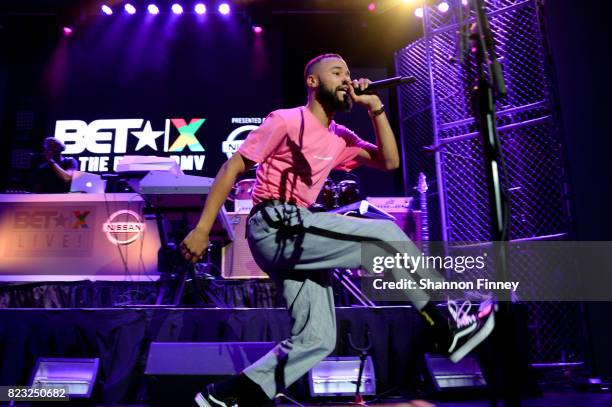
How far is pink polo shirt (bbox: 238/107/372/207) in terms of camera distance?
2670 millimetres

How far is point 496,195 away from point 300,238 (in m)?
1.03

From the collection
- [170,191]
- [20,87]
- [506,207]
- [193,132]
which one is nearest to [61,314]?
[170,191]

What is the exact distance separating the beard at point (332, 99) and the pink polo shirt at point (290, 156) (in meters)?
0.14

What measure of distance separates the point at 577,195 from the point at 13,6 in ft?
40.2

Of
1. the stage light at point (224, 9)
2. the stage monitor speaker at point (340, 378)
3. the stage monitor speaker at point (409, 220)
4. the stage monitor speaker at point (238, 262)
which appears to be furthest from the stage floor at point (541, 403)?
the stage light at point (224, 9)

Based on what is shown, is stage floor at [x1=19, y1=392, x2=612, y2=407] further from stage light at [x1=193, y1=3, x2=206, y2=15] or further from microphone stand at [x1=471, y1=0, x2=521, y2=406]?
stage light at [x1=193, y1=3, x2=206, y2=15]

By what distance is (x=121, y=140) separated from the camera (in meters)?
10.6

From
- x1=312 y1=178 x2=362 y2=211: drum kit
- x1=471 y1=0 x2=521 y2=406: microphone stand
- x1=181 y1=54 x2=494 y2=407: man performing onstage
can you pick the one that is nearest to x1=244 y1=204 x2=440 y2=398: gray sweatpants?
x1=181 y1=54 x2=494 y2=407: man performing onstage

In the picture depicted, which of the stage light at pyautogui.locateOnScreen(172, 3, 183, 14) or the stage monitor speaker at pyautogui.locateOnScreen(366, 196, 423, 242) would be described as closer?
the stage monitor speaker at pyautogui.locateOnScreen(366, 196, 423, 242)

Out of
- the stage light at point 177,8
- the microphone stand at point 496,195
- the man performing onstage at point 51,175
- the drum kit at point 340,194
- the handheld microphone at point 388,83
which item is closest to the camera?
the microphone stand at point 496,195

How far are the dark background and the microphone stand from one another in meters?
8.52

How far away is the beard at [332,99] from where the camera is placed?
2.87 m

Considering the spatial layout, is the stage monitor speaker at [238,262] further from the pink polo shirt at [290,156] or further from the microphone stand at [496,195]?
the microphone stand at [496,195]

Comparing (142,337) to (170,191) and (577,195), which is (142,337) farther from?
(577,195)
